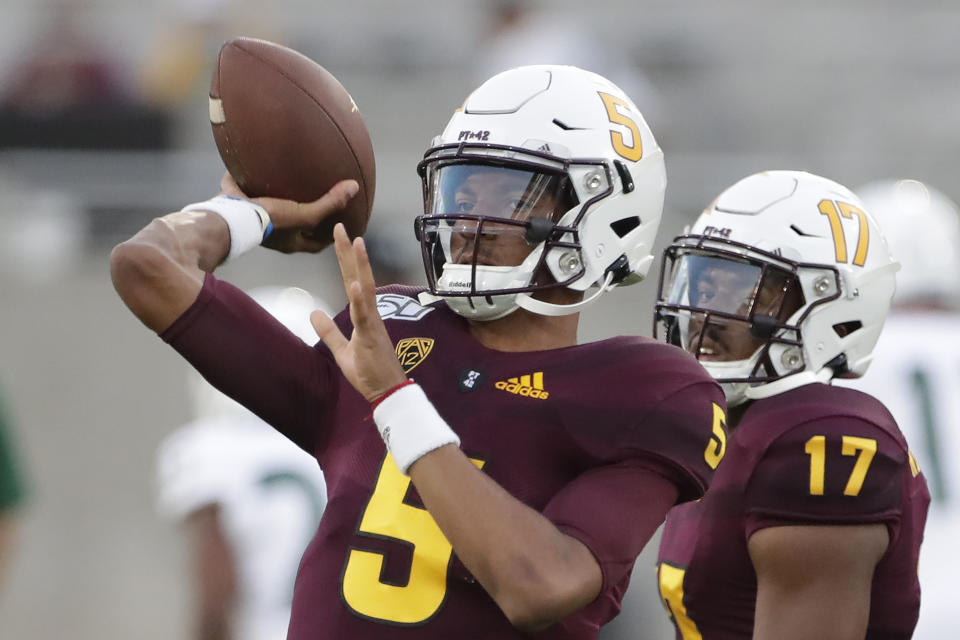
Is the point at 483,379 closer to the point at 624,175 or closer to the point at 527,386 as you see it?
the point at 527,386

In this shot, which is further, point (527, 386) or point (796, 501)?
point (796, 501)

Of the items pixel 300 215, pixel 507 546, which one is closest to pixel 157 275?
pixel 300 215

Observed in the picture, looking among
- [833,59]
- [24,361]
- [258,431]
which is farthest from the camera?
[833,59]

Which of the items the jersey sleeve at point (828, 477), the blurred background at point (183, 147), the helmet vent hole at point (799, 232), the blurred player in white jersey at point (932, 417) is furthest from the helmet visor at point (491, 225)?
the blurred background at point (183, 147)

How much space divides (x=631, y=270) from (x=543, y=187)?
0.25 meters

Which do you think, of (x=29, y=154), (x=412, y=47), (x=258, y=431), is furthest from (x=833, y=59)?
(x=258, y=431)

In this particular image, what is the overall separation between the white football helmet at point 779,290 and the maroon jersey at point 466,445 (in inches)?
24.5

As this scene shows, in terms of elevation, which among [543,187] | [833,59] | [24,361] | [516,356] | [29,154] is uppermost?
[543,187]

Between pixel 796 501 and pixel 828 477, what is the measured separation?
72 millimetres

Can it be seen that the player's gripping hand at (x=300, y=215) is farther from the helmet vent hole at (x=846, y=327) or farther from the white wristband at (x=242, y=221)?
the helmet vent hole at (x=846, y=327)

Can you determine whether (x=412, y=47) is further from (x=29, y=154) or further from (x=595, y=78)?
(x=595, y=78)

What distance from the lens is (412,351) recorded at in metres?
2.45

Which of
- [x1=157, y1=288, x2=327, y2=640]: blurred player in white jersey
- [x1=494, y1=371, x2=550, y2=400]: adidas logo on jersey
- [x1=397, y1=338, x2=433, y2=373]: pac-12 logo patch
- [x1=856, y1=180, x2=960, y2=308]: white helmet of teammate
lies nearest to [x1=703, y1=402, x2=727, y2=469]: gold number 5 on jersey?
[x1=494, y1=371, x2=550, y2=400]: adidas logo on jersey

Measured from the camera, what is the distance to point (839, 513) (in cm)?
262
